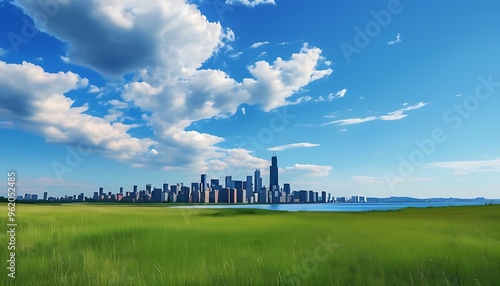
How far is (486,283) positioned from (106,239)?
1349 cm

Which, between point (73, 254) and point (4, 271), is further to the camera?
point (73, 254)

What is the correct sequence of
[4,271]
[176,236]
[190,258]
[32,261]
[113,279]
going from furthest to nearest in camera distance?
[176,236] → [190,258] → [32,261] → [4,271] → [113,279]

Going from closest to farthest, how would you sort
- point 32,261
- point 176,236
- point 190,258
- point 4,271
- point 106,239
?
point 4,271 < point 32,261 < point 190,258 < point 106,239 < point 176,236

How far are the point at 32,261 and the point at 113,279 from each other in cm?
367

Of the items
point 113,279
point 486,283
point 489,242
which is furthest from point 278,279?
point 489,242

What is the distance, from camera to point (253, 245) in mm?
12281

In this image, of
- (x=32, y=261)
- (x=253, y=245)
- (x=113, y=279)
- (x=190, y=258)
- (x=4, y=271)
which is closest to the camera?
(x=113, y=279)

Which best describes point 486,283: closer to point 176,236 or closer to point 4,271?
point 176,236

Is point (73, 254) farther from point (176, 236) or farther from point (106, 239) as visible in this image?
point (176, 236)

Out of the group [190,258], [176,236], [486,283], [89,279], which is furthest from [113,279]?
[486,283]

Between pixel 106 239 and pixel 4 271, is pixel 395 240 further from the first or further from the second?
pixel 4 271

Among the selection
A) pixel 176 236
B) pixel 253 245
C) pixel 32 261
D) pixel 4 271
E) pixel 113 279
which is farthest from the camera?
pixel 176 236

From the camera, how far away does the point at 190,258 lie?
9.98 m

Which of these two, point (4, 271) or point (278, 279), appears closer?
point (278, 279)
